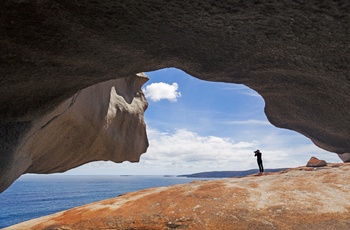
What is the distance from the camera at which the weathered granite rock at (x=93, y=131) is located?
12.5m

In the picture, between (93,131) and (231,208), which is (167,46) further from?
(93,131)

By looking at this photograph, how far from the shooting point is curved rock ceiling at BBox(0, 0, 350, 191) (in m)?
2.89

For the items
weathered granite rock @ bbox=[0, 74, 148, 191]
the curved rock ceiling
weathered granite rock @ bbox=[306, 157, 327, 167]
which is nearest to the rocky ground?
weathered granite rock @ bbox=[0, 74, 148, 191]

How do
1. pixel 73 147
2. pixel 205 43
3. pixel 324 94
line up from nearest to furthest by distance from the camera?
pixel 205 43
pixel 324 94
pixel 73 147

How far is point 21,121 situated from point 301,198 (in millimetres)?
9328

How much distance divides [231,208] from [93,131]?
847 cm

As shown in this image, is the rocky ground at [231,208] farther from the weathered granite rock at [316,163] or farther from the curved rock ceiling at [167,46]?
the weathered granite rock at [316,163]

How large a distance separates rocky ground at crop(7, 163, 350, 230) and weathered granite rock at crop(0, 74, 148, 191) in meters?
3.44

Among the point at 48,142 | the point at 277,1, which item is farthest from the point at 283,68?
the point at 48,142

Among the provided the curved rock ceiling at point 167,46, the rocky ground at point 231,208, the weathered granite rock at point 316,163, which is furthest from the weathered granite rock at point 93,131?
the weathered granite rock at point 316,163

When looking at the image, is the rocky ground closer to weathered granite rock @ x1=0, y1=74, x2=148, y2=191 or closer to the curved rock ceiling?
weathered granite rock @ x1=0, y1=74, x2=148, y2=191

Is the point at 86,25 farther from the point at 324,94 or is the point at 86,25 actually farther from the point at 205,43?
the point at 324,94

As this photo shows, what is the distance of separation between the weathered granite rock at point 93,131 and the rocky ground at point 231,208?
344cm

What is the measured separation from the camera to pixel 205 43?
13.4 ft
